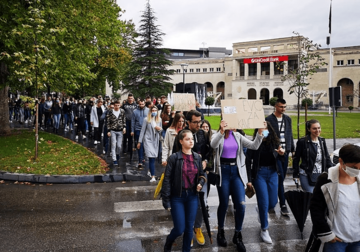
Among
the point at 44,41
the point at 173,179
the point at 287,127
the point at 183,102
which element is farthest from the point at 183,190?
the point at 44,41

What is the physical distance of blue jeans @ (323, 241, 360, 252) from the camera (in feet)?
10.1

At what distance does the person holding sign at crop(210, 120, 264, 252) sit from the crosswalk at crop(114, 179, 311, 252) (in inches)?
15.7

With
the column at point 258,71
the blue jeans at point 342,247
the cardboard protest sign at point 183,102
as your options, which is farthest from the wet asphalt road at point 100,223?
the column at point 258,71

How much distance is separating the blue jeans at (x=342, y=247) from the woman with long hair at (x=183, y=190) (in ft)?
5.77

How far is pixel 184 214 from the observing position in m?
4.40

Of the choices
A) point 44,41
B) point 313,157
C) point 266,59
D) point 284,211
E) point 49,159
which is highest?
point 266,59

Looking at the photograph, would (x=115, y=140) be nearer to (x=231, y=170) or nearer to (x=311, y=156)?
(x=231, y=170)

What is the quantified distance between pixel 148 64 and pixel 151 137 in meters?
34.1

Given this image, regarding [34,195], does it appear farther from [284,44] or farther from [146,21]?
[284,44]

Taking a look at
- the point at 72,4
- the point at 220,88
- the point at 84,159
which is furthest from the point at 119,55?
the point at 220,88

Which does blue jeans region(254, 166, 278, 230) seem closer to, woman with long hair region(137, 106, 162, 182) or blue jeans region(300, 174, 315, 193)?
blue jeans region(300, 174, 315, 193)

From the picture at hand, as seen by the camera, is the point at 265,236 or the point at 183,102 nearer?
the point at 265,236

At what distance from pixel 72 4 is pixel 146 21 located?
27.7 metres

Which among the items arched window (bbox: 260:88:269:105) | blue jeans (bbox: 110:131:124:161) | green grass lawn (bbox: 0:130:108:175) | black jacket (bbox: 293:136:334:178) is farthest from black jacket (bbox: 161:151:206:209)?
arched window (bbox: 260:88:269:105)
